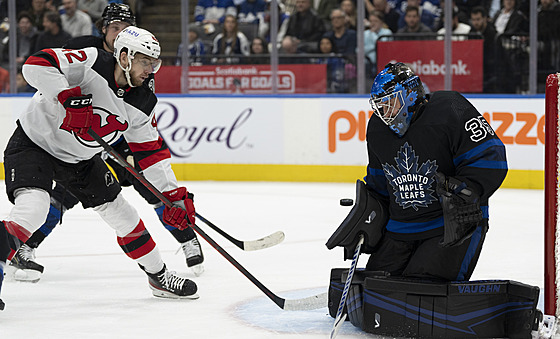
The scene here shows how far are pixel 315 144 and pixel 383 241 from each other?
4402mm

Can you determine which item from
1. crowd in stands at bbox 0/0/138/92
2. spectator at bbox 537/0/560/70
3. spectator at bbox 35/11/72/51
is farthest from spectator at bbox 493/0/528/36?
spectator at bbox 35/11/72/51

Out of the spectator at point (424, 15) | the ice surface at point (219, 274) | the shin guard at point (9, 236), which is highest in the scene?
the spectator at point (424, 15)

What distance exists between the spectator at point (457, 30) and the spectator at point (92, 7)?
8.78 ft

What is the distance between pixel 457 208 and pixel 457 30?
4816mm

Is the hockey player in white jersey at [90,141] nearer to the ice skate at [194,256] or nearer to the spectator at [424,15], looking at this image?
the ice skate at [194,256]

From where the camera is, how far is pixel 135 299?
3500mm

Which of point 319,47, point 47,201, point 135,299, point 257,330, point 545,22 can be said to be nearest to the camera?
point 257,330

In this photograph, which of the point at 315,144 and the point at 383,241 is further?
the point at 315,144

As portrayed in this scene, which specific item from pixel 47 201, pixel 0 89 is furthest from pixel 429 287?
pixel 0 89

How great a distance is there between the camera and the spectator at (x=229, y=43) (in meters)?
7.61

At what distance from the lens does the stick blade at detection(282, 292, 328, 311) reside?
314 cm

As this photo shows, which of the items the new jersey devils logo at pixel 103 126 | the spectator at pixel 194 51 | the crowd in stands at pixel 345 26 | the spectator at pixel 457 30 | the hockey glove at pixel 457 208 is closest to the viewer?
the hockey glove at pixel 457 208

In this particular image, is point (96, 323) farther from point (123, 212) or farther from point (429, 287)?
point (429, 287)

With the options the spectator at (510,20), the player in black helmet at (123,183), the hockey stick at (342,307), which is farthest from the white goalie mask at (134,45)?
the spectator at (510,20)
